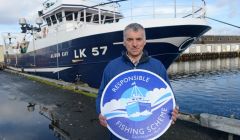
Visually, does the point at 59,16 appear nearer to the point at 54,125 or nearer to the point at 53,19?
the point at 53,19

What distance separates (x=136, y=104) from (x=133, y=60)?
1.68 ft

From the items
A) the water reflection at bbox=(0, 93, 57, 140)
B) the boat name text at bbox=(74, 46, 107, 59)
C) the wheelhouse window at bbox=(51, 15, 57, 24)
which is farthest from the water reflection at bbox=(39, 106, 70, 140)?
the wheelhouse window at bbox=(51, 15, 57, 24)

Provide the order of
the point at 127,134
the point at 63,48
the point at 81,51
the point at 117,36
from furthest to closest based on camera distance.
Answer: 1. the point at 63,48
2. the point at 81,51
3. the point at 117,36
4. the point at 127,134

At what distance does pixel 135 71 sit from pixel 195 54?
73.3 metres

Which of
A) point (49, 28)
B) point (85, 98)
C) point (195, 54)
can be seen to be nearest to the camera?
point (85, 98)

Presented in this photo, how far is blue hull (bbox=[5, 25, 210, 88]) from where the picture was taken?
1441cm

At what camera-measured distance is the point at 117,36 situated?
47.6 feet

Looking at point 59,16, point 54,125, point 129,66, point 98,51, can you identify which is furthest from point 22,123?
point 59,16

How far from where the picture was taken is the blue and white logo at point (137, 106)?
337cm

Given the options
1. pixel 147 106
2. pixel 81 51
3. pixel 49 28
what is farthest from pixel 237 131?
pixel 49 28

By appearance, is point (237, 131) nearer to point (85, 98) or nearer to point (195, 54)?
point (85, 98)

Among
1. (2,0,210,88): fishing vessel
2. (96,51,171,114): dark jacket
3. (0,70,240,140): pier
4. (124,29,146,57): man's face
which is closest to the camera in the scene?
(124,29,146,57): man's face

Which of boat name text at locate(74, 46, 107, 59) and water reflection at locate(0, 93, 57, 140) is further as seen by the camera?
boat name text at locate(74, 46, 107, 59)

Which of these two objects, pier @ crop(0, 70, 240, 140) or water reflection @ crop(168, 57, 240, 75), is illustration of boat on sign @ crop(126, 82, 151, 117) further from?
water reflection @ crop(168, 57, 240, 75)
